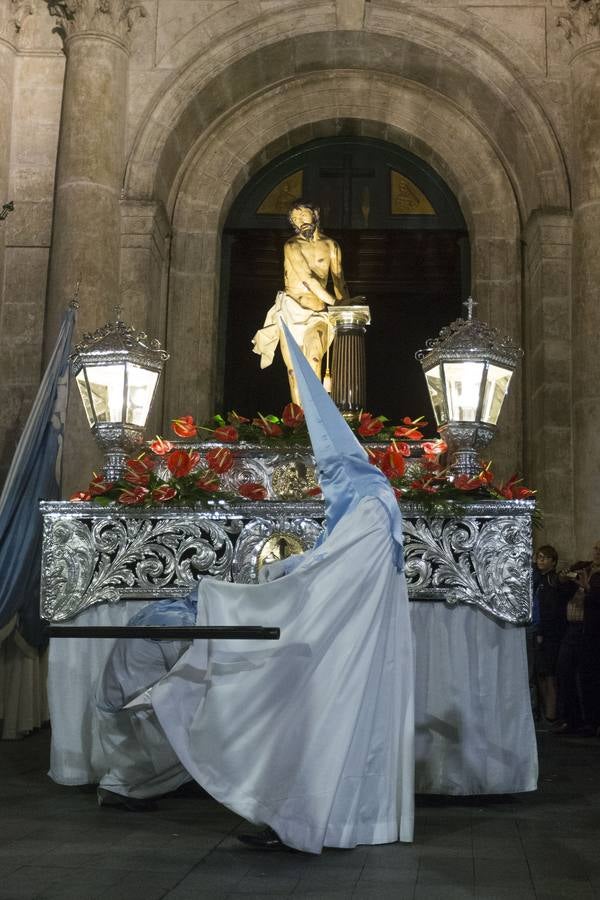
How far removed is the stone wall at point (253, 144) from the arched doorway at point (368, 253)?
0.32m

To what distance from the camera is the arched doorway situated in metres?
14.6

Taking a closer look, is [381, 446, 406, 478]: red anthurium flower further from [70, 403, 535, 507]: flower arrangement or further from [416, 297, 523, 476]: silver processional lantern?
[416, 297, 523, 476]: silver processional lantern

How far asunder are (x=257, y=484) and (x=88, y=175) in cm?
624

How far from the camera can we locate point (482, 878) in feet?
14.8

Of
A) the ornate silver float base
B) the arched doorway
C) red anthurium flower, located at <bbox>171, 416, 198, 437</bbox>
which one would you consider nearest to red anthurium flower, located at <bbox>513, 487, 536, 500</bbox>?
the ornate silver float base

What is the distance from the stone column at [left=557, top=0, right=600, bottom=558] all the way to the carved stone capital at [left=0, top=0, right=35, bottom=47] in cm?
586

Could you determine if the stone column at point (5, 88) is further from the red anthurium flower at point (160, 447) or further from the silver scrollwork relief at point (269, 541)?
the silver scrollwork relief at point (269, 541)

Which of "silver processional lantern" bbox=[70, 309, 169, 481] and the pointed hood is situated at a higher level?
"silver processional lantern" bbox=[70, 309, 169, 481]

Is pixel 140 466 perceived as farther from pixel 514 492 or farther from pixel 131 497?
pixel 514 492

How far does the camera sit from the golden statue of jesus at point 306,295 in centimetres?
1137

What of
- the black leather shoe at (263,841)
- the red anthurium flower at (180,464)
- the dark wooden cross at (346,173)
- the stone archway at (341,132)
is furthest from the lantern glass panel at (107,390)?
the dark wooden cross at (346,173)

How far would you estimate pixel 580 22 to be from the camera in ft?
43.1

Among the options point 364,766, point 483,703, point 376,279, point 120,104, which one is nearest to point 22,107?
point 120,104

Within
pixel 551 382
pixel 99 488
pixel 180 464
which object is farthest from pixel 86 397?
pixel 551 382
